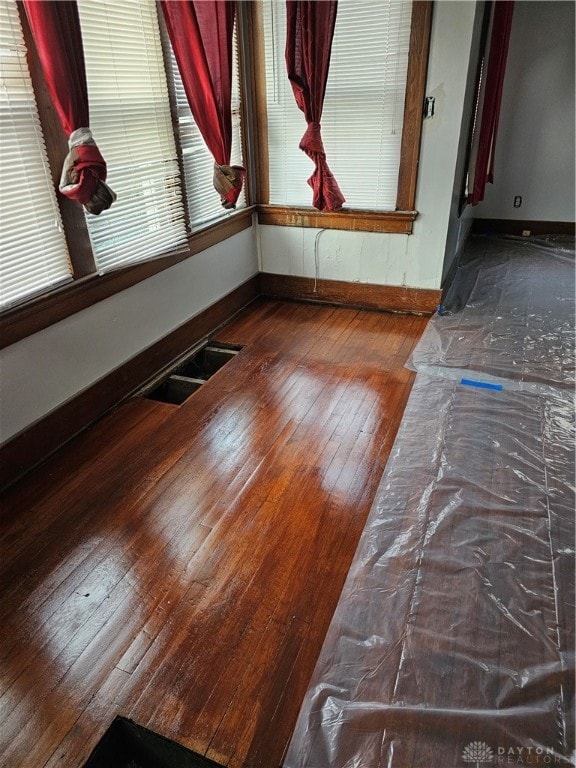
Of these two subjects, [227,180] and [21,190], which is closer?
[21,190]

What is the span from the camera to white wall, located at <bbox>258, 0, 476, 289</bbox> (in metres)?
2.86

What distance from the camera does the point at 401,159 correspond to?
3236mm

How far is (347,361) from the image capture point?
9.95 feet

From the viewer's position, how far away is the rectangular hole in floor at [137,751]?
1225 millimetres

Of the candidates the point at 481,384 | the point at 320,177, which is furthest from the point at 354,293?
the point at 481,384

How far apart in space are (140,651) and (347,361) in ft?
6.58

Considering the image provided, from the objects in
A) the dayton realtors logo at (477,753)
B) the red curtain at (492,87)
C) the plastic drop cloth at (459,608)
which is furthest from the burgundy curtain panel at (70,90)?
the red curtain at (492,87)

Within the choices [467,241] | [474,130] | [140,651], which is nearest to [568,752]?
[140,651]

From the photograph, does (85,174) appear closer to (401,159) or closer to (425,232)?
(401,159)

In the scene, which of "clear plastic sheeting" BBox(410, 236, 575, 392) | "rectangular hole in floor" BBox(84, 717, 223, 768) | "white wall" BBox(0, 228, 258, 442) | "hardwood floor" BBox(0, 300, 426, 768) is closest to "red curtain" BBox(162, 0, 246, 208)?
"white wall" BBox(0, 228, 258, 442)

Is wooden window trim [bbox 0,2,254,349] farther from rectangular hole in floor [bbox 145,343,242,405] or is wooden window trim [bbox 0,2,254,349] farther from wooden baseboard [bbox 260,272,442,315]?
wooden baseboard [bbox 260,272,442,315]

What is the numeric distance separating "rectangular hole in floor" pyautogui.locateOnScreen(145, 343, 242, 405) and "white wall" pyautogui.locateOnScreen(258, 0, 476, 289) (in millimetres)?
1041

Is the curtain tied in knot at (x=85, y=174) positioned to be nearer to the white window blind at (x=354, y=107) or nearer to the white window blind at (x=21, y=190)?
the white window blind at (x=21, y=190)

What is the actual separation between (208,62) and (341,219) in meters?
1.36
